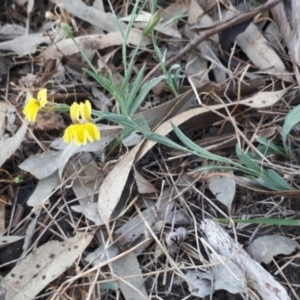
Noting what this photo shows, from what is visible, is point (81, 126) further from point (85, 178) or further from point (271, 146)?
point (271, 146)

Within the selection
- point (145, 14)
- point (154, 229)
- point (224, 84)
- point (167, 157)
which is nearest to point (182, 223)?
point (154, 229)

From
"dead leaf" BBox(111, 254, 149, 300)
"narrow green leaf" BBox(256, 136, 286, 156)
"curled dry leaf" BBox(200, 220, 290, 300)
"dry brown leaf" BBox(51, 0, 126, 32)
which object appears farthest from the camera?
"dry brown leaf" BBox(51, 0, 126, 32)

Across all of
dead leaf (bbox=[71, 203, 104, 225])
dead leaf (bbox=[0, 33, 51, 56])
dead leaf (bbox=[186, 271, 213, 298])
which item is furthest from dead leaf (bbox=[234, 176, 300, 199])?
dead leaf (bbox=[0, 33, 51, 56])

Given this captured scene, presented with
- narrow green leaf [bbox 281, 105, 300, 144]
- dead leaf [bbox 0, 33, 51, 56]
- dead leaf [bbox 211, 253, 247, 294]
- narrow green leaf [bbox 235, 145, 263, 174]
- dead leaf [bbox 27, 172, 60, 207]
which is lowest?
dead leaf [bbox 211, 253, 247, 294]

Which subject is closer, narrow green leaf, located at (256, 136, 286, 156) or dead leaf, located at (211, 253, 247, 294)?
dead leaf, located at (211, 253, 247, 294)

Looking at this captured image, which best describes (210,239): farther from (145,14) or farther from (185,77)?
(145,14)

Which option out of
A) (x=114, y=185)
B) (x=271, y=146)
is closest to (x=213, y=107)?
(x=271, y=146)

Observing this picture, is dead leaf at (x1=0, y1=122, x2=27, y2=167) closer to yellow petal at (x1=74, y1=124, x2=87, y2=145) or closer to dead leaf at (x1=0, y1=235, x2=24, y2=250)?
dead leaf at (x1=0, y1=235, x2=24, y2=250)
